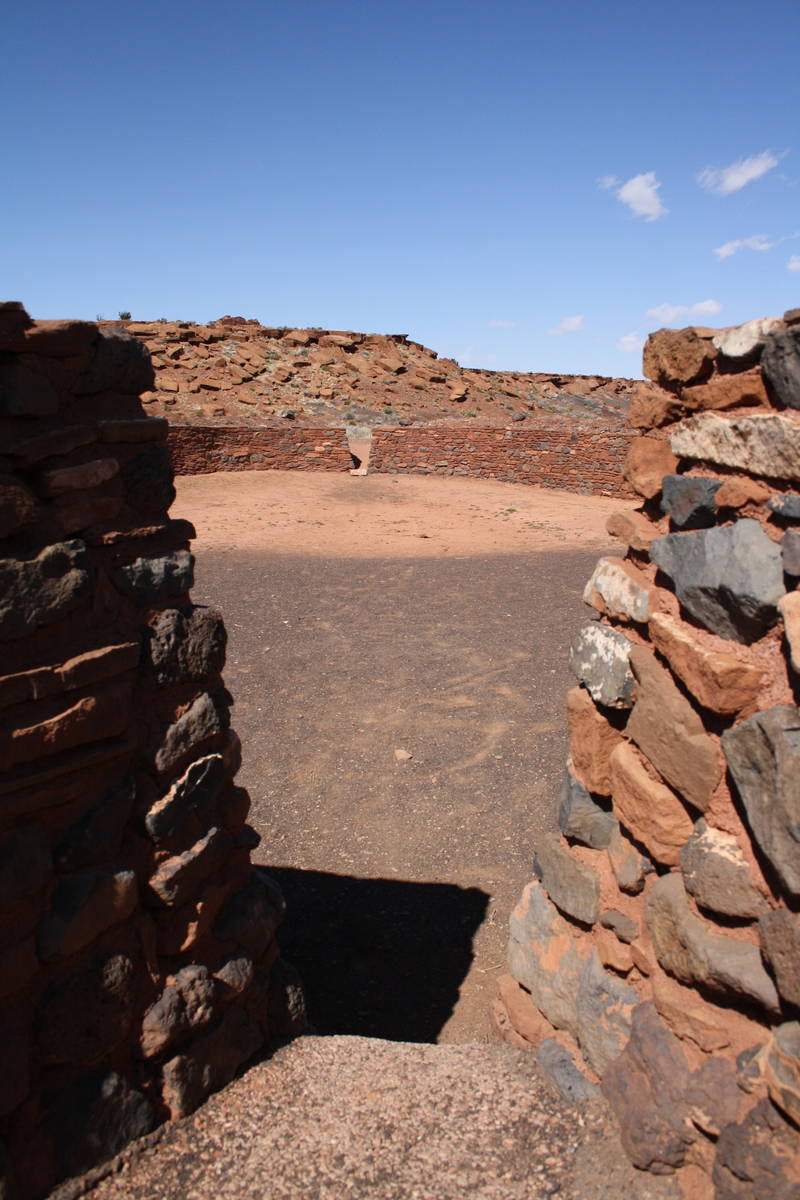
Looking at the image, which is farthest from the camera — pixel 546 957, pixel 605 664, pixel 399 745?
pixel 399 745

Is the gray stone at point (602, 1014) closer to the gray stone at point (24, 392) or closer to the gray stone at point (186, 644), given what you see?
the gray stone at point (186, 644)

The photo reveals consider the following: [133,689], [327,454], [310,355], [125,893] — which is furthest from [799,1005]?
[310,355]

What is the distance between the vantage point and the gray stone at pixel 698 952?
241 cm

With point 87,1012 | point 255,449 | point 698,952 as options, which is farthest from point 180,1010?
point 255,449

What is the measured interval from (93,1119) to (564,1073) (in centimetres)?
166

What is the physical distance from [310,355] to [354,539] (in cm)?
1598

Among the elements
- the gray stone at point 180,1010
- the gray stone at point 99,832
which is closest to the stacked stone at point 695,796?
the gray stone at point 180,1010

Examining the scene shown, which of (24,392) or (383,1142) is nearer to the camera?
(24,392)

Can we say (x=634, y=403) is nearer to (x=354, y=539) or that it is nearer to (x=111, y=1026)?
(x=111, y=1026)

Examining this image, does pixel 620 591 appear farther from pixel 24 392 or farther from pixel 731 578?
pixel 24 392

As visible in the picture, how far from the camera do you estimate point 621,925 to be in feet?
10.0

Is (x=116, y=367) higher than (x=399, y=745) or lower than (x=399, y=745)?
higher

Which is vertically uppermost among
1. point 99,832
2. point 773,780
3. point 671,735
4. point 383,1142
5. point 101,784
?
point 773,780

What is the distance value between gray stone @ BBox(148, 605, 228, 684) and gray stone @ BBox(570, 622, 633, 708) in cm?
145
